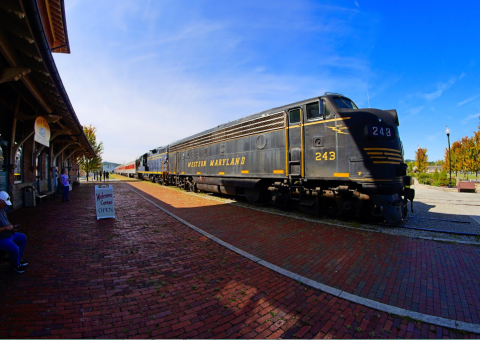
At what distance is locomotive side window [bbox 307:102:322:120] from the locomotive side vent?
3.69 ft

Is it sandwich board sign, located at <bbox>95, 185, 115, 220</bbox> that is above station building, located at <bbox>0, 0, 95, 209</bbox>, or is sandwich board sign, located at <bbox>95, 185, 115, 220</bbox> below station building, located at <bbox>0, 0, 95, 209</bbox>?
below

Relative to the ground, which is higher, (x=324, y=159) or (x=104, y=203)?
(x=324, y=159)

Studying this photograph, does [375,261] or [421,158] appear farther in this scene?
[421,158]

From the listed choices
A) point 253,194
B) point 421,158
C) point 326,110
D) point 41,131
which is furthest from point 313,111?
point 421,158

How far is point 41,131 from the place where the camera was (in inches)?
339

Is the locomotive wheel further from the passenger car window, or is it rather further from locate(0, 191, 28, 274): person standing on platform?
locate(0, 191, 28, 274): person standing on platform

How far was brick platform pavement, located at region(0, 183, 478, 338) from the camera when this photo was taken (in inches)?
101

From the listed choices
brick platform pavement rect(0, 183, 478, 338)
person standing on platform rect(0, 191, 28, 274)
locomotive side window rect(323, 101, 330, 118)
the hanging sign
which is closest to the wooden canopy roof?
the hanging sign

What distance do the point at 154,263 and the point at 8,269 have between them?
2.41 metres

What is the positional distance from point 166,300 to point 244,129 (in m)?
8.43

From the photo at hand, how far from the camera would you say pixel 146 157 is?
1251 inches

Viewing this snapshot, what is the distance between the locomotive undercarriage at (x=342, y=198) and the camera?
6.40 m

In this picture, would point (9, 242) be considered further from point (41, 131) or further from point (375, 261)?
point (41, 131)

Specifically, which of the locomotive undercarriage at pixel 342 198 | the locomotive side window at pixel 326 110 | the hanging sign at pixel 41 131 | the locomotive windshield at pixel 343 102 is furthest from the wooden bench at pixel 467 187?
the hanging sign at pixel 41 131
